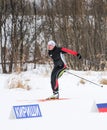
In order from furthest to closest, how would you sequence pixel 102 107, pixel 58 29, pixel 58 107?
pixel 58 29 → pixel 58 107 → pixel 102 107

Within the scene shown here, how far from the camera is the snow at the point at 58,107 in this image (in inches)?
302

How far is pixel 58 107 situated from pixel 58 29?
11421 mm

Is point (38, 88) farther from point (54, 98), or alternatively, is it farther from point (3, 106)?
point (3, 106)

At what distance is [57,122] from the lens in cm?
796

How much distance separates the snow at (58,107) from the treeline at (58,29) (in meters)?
5.24

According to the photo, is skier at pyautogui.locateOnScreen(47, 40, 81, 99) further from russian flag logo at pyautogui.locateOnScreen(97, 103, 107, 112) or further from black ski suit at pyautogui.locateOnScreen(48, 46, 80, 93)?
russian flag logo at pyautogui.locateOnScreen(97, 103, 107, 112)

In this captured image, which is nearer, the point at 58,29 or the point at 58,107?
the point at 58,107

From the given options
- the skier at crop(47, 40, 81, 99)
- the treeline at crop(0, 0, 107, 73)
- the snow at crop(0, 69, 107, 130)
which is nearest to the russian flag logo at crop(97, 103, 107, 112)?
the snow at crop(0, 69, 107, 130)

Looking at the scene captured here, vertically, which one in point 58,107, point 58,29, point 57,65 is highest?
point 58,29

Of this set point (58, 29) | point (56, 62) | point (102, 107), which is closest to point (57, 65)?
point (56, 62)

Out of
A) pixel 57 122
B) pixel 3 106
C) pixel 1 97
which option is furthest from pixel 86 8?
pixel 57 122

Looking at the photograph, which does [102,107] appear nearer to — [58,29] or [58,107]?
[58,107]

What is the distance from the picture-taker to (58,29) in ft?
67.4

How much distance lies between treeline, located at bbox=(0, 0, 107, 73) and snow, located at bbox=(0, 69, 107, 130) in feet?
17.2
